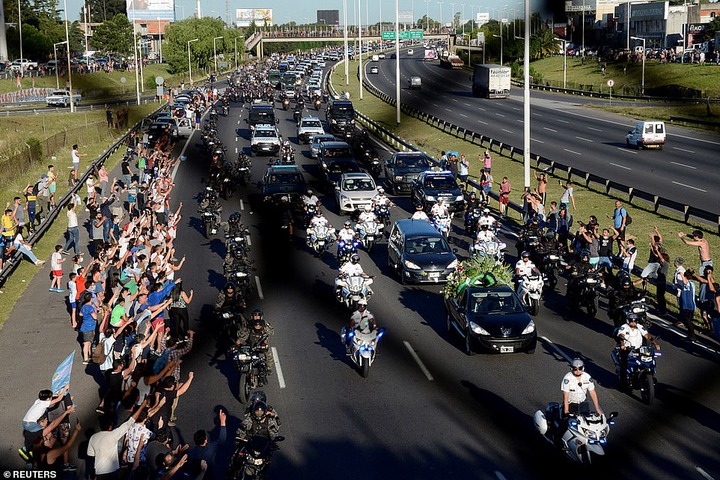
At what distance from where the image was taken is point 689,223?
32.8 meters

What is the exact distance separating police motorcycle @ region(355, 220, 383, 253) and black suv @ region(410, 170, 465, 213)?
17.2ft

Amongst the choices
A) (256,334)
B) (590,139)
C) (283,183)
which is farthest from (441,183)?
(590,139)

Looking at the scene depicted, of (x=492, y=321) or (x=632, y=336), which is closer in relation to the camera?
(x=632, y=336)

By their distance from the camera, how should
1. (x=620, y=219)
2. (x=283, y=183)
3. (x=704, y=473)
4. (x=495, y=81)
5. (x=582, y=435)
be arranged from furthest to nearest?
(x=495, y=81) < (x=283, y=183) < (x=620, y=219) < (x=582, y=435) < (x=704, y=473)

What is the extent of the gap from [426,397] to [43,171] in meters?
35.1

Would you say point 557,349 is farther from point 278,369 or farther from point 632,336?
point 278,369

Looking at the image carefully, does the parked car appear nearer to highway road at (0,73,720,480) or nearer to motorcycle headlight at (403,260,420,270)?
highway road at (0,73,720,480)

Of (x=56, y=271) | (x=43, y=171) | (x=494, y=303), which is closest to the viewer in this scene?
(x=494, y=303)

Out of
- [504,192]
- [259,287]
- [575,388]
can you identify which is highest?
[504,192]

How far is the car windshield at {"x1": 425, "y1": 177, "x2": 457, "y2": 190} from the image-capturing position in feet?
121

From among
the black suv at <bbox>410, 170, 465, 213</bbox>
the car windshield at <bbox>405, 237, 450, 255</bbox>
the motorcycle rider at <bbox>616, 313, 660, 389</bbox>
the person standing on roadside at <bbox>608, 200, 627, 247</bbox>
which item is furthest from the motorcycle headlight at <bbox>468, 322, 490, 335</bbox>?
the black suv at <bbox>410, 170, 465, 213</bbox>

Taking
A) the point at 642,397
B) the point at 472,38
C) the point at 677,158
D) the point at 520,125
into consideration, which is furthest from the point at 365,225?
the point at 472,38

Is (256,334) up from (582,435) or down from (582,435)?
up

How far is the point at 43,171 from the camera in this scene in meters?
48.1
